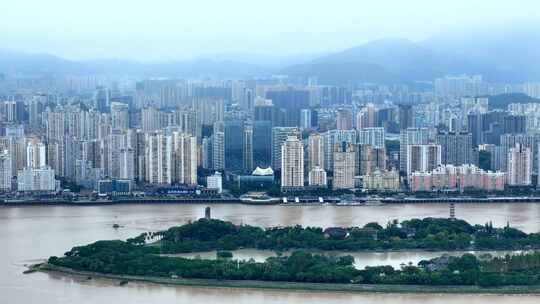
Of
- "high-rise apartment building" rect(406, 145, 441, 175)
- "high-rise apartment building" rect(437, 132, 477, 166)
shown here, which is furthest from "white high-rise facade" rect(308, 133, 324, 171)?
"high-rise apartment building" rect(437, 132, 477, 166)

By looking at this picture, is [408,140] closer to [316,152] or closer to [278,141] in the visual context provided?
[316,152]

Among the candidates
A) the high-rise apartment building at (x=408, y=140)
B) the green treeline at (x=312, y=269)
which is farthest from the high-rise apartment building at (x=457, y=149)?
the green treeline at (x=312, y=269)

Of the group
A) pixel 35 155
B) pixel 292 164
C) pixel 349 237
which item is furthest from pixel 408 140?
pixel 349 237

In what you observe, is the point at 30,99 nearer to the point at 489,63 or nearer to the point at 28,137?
the point at 28,137

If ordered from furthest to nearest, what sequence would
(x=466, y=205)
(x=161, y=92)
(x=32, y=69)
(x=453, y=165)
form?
(x=32, y=69) < (x=161, y=92) < (x=453, y=165) < (x=466, y=205)

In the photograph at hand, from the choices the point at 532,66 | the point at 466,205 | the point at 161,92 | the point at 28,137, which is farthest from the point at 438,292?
the point at 532,66

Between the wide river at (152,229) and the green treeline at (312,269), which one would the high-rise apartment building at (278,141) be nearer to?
the wide river at (152,229)
